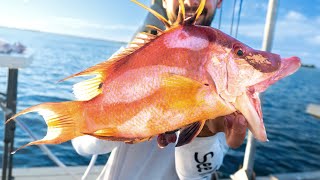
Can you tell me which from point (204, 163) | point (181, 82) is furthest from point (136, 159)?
point (181, 82)

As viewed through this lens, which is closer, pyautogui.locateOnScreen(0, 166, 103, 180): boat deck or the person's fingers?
the person's fingers

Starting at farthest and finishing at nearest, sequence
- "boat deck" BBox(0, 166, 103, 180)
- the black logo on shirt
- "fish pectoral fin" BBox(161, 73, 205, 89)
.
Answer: "boat deck" BBox(0, 166, 103, 180) → the black logo on shirt → "fish pectoral fin" BBox(161, 73, 205, 89)

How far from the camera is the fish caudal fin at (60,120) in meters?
0.86

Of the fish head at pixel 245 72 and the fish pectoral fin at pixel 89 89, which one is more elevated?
the fish head at pixel 245 72

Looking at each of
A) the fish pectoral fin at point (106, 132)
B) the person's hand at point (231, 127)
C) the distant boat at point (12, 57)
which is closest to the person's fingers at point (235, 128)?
the person's hand at point (231, 127)

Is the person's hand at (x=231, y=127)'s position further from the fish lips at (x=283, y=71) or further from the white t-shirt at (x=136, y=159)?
the white t-shirt at (x=136, y=159)

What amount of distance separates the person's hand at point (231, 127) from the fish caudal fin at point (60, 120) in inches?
20.0

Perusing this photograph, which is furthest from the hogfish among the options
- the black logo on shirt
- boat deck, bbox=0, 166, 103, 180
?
boat deck, bbox=0, 166, 103, 180

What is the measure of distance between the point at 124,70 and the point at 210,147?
73 centimetres

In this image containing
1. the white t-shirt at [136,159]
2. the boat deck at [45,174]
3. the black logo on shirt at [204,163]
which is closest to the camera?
the black logo on shirt at [204,163]

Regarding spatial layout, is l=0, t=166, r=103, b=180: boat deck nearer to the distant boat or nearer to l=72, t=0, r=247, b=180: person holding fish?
the distant boat

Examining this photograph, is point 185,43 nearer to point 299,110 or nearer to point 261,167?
point 261,167

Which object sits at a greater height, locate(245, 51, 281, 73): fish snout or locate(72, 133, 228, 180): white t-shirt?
locate(245, 51, 281, 73): fish snout

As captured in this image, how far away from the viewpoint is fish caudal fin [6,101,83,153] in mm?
863
